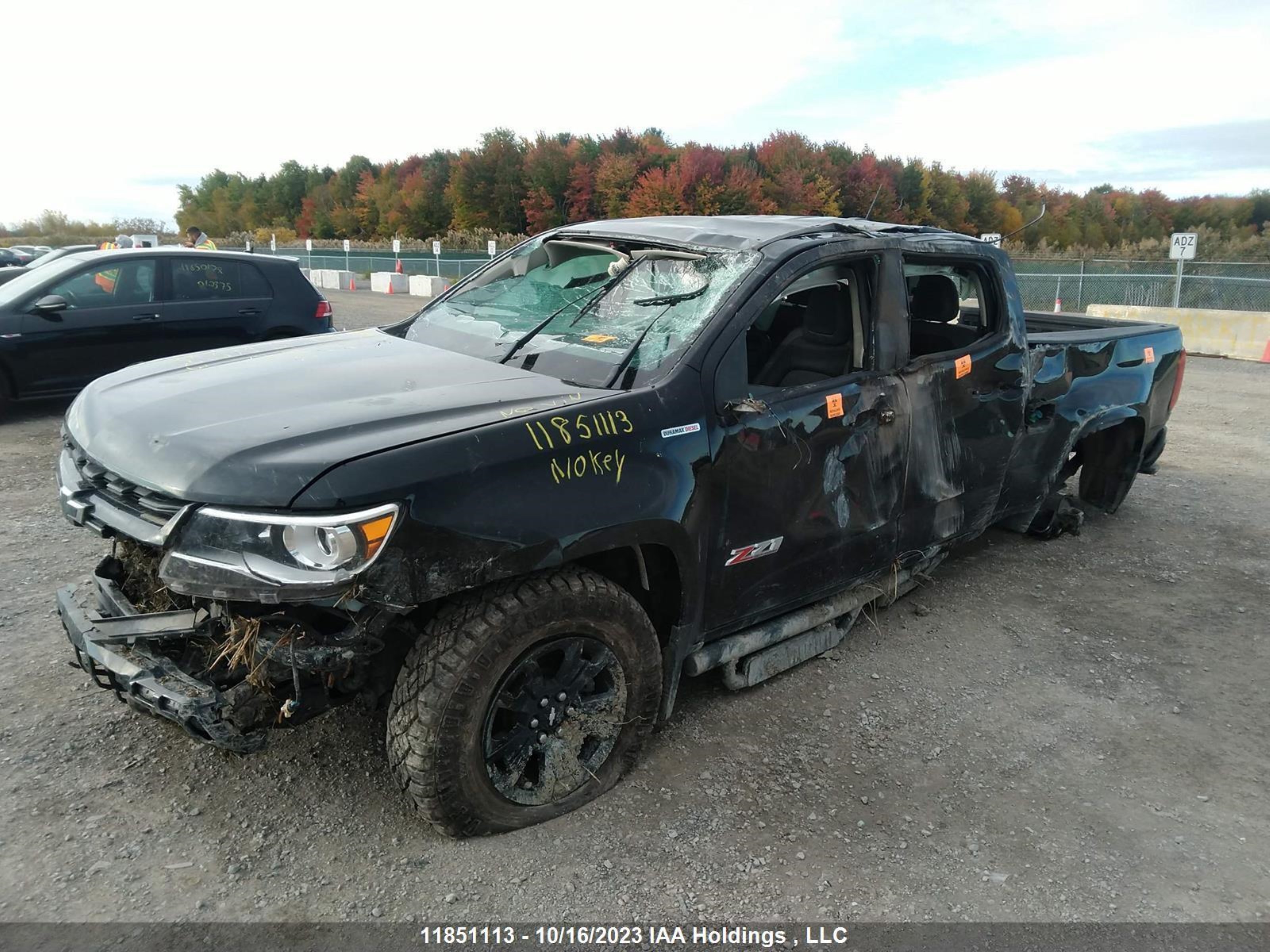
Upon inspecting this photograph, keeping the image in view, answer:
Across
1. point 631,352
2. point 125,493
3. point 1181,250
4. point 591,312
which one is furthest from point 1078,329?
point 1181,250

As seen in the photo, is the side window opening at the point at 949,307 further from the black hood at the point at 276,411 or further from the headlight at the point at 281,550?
the headlight at the point at 281,550

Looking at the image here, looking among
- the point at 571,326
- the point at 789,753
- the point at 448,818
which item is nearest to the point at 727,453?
the point at 571,326

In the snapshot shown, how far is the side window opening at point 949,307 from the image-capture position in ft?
13.4

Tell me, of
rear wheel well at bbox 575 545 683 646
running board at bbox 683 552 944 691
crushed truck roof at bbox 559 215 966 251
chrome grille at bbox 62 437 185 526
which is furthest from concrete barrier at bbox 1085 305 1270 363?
chrome grille at bbox 62 437 185 526

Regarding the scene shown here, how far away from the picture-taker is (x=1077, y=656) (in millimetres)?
4141

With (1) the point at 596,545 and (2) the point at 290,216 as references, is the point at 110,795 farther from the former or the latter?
(2) the point at 290,216

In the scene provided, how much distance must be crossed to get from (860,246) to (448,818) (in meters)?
2.66

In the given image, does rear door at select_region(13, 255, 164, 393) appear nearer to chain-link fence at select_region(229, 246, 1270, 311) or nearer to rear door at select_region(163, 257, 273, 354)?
rear door at select_region(163, 257, 273, 354)

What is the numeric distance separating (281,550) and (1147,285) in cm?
2060

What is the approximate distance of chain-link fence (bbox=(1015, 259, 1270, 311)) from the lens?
17250 mm

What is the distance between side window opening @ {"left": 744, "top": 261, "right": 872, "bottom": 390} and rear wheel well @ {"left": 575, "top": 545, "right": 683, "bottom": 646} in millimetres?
922

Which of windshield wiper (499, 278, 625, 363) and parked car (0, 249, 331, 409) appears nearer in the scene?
windshield wiper (499, 278, 625, 363)

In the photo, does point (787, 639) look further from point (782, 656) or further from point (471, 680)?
point (471, 680)

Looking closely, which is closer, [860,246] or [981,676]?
[860,246]
